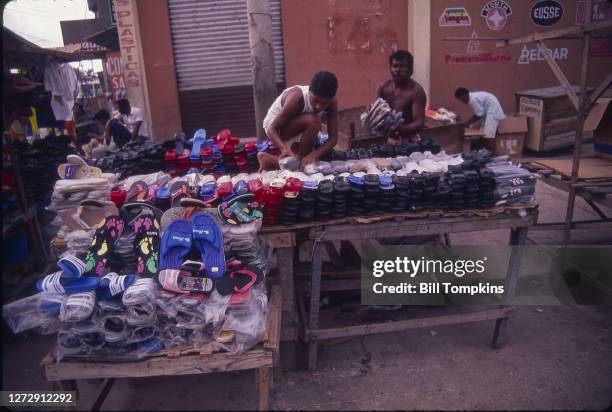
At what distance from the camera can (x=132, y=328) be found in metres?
2.17

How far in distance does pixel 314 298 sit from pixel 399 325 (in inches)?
23.4

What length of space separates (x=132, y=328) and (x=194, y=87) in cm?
699

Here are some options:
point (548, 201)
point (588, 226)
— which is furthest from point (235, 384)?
point (548, 201)

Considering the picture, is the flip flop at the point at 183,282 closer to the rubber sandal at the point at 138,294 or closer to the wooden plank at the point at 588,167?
the rubber sandal at the point at 138,294

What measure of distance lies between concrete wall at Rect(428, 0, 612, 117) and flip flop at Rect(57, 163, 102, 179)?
22.9 feet

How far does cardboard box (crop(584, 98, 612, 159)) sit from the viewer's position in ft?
13.6

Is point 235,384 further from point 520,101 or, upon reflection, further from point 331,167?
point 520,101

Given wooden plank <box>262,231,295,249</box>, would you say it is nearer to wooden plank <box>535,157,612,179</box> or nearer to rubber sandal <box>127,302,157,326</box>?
rubber sandal <box>127,302,157,326</box>

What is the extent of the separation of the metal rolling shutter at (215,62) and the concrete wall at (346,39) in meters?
0.31

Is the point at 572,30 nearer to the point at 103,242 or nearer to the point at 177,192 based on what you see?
the point at 177,192

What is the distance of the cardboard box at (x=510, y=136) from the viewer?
765 cm

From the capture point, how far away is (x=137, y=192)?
2717mm

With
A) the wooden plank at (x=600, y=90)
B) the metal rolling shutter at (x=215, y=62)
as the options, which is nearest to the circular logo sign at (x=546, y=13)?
the metal rolling shutter at (x=215, y=62)

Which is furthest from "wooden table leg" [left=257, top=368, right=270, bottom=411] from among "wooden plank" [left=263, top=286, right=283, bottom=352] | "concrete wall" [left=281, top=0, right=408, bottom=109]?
"concrete wall" [left=281, top=0, right=408, bottom=109]
